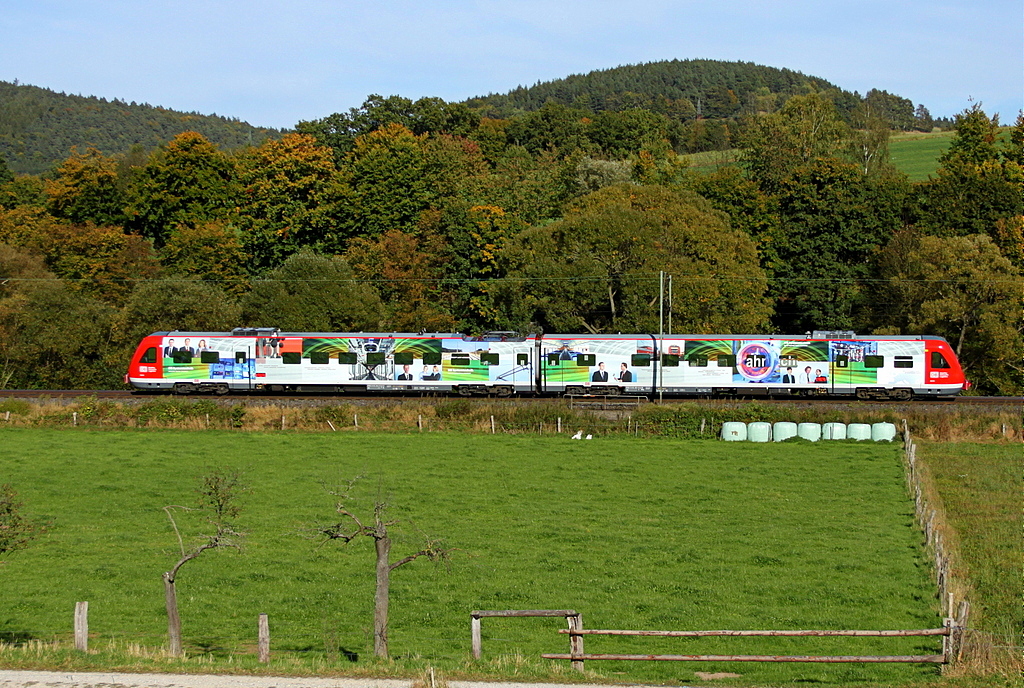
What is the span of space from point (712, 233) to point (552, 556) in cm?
4644

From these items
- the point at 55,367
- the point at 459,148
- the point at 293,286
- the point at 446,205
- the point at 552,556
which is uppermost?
the point at 459,148

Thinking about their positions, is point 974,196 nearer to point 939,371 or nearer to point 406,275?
point 939,371

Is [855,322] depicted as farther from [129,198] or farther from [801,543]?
[129,198]

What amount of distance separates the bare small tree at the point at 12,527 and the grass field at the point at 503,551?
531mm

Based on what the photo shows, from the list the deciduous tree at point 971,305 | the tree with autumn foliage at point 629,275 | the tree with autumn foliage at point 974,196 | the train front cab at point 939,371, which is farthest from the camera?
the tree with autumn foliage at point 974,196

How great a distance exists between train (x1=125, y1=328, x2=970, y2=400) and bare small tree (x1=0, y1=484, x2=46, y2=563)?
64.6 ft

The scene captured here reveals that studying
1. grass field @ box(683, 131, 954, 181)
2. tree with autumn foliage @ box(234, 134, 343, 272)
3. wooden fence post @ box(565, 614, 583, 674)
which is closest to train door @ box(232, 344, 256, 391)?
tree with autumn foliage @ box(234, 134, 343, 272)

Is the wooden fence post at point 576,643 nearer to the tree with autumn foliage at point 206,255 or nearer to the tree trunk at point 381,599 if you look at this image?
the tree trunk at point 381,599

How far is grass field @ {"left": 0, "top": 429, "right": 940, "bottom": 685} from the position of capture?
2128cm

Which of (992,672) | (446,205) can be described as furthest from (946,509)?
(446,205)

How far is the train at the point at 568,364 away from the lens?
51.6 metres

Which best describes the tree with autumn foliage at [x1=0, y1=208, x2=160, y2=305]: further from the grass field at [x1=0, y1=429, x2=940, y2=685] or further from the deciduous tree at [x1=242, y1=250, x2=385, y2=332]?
the grass field at [x1=0, y1=429, x2=940, y2=685]

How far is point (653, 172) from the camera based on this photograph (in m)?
97.3

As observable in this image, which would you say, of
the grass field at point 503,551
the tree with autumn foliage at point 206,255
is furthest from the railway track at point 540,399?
the tree with autumn foliage at point 206,255
